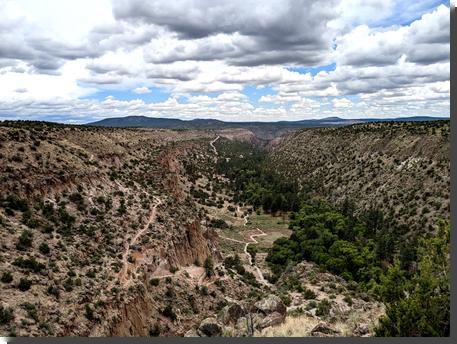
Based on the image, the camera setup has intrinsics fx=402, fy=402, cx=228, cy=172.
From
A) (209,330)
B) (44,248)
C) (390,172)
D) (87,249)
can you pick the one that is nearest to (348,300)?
(209,330)

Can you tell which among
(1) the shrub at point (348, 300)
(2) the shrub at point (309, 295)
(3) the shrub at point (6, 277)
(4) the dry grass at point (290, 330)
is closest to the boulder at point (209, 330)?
(4) the dry grass at point (290, 330)

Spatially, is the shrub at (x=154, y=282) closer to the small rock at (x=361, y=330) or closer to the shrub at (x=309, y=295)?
the shrub at (x=309, y=295)

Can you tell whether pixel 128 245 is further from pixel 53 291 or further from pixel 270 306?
pixel 270 306

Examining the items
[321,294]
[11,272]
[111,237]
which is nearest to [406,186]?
[321,294]

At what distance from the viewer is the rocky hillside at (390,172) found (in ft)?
201

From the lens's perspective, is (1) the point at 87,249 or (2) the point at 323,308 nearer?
(2) the point at 323,308

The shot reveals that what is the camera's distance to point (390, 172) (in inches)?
3078

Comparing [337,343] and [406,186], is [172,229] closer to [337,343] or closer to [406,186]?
[337,343]

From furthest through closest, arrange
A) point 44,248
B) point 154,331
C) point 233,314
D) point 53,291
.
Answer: point 44,248 → point 154,331 → point 53,291 → point 233,314

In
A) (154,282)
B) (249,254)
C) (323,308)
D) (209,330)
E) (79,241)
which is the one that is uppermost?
(79,241)

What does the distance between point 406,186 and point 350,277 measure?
29.3 m

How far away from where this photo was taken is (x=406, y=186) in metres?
69.3

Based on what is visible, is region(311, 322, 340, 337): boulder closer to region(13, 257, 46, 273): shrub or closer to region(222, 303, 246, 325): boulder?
region(222, 303, 246, 325): boulder

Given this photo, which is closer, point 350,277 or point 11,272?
point 11,272
